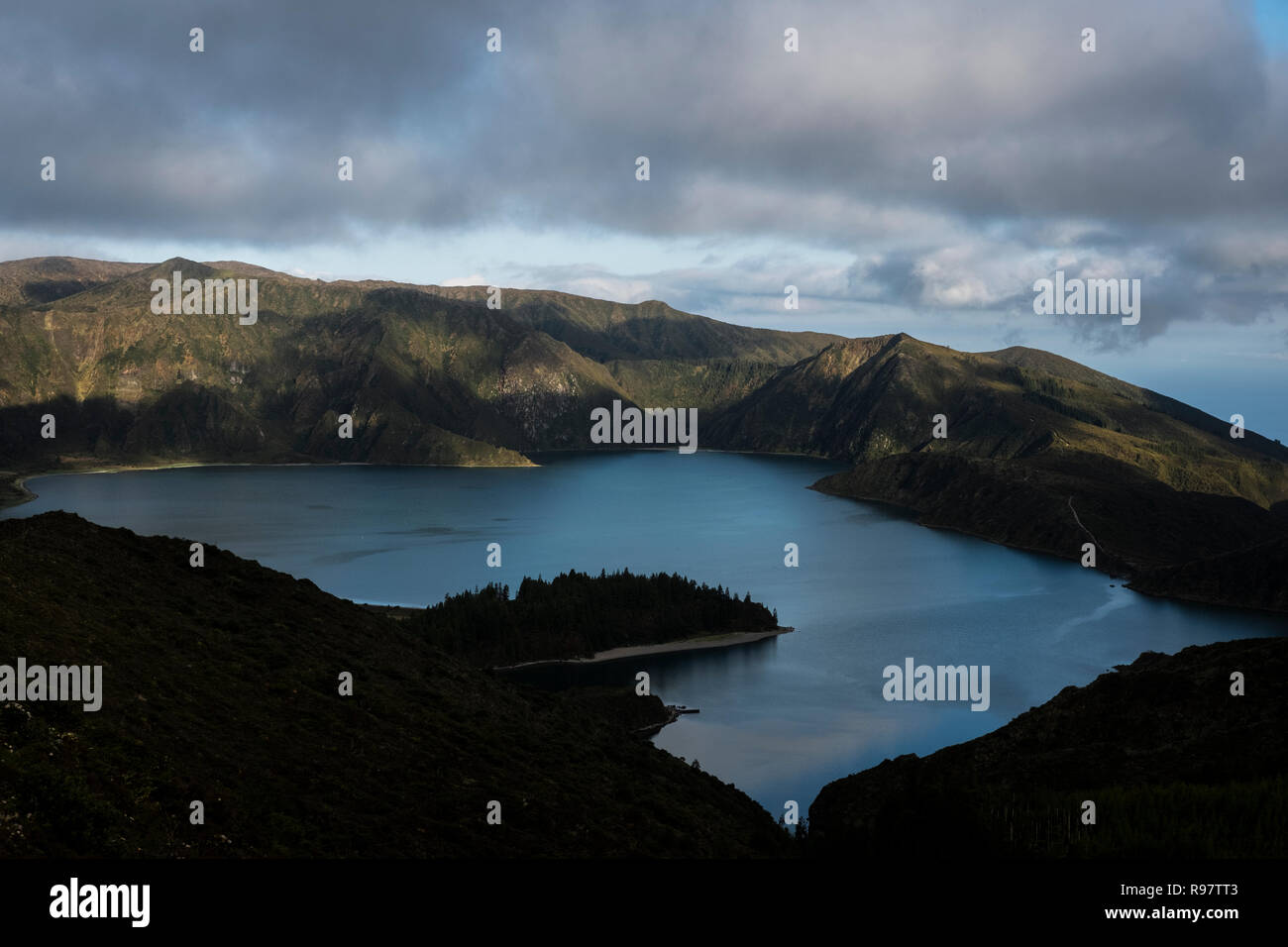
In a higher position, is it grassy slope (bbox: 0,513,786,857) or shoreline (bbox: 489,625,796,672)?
grassy slope (bbox: 0,513,786,857)

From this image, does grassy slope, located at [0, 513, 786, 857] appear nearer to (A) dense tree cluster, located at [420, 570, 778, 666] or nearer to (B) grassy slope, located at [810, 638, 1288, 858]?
(B) grassy slope, located at [810, 638, 1288, 858]

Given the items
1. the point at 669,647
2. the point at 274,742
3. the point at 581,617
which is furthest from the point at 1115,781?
the point at 581,617

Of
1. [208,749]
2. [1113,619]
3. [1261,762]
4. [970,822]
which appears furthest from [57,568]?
[1113,619]

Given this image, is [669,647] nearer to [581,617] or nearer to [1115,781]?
[581,617]

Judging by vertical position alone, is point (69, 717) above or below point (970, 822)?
above

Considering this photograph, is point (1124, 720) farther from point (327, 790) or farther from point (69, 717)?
point (69, 717)

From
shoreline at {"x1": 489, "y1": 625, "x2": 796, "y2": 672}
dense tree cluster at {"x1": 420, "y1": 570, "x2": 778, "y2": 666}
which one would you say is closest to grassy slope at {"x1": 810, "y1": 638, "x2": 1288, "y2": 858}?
shoreline at {"x1": 489, "y1": 625, "x2": 796, "y2": 672}

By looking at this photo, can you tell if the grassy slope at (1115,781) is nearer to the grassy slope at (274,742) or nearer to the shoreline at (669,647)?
the grassy slope at (274,742)
